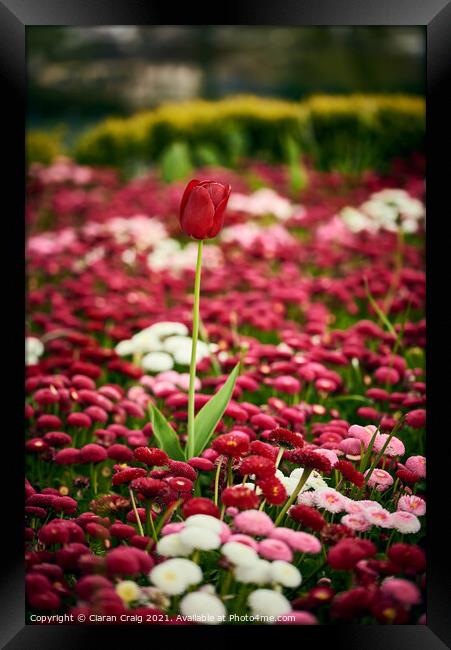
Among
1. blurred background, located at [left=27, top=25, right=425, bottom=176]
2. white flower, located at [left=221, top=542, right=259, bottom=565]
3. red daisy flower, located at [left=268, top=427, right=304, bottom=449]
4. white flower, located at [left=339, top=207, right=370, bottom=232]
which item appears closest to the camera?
white flower, located at [left=221, top=542, right=259, bottom=565]

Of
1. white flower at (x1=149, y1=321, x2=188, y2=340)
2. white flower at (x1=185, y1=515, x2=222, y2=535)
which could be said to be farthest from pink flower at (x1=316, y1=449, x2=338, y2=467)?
white flower at (x1=149, y1=321, x2=188, y2=340)

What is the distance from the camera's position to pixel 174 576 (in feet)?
2.60

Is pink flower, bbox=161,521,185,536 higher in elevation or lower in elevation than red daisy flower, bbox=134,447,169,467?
lower

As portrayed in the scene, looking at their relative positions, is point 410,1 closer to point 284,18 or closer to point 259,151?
point 284,18

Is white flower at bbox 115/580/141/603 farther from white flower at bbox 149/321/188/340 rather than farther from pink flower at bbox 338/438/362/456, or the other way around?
white flower at bbox 149/321/188/340

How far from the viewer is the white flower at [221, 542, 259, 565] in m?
0.79

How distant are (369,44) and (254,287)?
4.70 feet

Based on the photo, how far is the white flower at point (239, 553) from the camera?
2.59ft

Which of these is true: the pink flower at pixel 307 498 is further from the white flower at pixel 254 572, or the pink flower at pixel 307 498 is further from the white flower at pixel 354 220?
the white flower at pixel 354 220

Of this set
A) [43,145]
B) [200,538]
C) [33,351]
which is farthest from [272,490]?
[43,145]

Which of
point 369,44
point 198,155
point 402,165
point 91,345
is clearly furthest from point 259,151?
point 91,345

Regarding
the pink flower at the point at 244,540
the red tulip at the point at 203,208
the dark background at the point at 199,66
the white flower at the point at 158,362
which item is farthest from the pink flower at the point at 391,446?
the dark background at the point at 199,66

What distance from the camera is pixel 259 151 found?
14.1 feet

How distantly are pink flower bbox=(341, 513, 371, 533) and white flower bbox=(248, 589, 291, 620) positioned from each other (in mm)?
142
